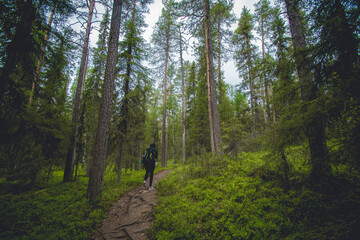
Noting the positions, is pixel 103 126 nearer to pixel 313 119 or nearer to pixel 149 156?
pixel 149 156

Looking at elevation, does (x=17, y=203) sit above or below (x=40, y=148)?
below

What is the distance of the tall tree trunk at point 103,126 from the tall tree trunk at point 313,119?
690 centimetres

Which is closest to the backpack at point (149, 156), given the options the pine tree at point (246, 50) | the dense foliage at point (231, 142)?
the dense foliage at point (231, 142)

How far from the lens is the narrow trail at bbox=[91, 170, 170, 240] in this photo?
378 centimetres

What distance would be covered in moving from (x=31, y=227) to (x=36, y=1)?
6.68m

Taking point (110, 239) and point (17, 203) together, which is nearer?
point (110, 239)

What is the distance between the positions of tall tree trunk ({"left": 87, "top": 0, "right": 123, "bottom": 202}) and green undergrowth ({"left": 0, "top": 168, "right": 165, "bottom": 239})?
62 cm

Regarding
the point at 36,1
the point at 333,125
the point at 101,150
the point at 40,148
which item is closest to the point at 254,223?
the point at 333,125

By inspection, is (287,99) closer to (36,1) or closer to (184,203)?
(184,203)

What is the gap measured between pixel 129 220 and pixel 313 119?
579 cm

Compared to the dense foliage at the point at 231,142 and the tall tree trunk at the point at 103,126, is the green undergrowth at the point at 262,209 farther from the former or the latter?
the tall tree trunk at the point at 103,126

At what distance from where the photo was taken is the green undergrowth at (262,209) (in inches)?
107

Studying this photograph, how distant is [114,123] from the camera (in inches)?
351

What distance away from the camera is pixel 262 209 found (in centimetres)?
359
